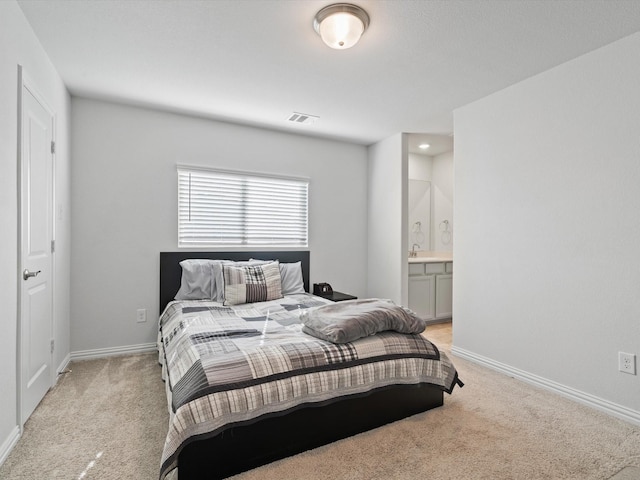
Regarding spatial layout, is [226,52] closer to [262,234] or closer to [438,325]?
[262,234]

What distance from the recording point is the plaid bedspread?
167cm

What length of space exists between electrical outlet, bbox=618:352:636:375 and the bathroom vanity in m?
2.34

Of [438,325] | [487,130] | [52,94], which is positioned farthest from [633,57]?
[52,94]

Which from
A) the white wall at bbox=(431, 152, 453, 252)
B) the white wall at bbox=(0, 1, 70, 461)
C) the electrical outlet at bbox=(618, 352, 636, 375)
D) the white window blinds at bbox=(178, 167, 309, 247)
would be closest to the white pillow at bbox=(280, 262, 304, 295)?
the white window blinds at bbox=(178, 167, 309, 247)

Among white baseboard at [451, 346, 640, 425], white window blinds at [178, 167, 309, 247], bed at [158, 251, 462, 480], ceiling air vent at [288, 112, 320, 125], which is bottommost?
white baseboard at [451, 346, 640, 425]

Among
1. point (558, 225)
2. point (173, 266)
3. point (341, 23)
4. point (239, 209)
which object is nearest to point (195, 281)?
point (173, 266)

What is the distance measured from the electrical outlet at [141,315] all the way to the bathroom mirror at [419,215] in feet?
12.6

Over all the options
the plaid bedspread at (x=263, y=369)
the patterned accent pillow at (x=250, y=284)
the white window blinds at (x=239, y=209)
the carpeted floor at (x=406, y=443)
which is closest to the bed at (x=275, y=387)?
the plaid bedspread at (x=263, y=369)

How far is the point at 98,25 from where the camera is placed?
225 centimetres

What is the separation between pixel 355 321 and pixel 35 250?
85.8 inches

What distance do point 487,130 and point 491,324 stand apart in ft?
5.83

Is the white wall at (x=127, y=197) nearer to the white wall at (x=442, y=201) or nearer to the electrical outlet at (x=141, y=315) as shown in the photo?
the electrical outlet at (x=141, y=315)

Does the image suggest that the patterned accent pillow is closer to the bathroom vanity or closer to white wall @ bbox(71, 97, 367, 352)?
white wall @ bbox(71, 97, 367, 352)

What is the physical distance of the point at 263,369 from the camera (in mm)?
1851
